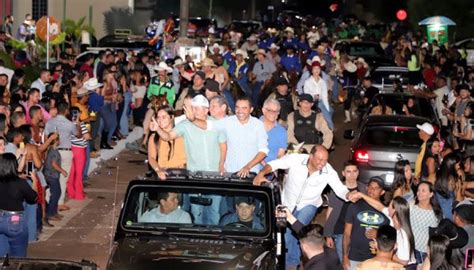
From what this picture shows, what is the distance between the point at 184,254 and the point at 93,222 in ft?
22.8

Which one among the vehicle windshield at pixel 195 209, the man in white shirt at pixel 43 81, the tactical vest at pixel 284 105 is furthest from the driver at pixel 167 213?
the man in white shirt at pixel 43 81

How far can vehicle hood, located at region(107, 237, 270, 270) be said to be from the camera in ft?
33.9

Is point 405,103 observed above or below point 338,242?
above

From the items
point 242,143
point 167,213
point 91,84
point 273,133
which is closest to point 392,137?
point 273,133

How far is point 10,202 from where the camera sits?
12.6 m

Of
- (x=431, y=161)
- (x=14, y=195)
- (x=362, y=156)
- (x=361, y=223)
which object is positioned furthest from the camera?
(x=362, y=156)

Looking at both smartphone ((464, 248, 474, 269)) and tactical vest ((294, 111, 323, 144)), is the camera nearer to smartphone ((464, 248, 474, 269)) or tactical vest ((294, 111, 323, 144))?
smartphone ((464, 248, 474, 269))

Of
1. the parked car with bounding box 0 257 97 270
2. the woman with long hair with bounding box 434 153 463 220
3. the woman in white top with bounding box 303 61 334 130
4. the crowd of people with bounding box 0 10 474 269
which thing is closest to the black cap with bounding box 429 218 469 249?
the crowd of people with bounding box 0 10 474 269

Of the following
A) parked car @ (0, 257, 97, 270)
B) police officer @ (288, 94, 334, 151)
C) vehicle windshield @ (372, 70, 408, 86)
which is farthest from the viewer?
vehicle windshield @ (372, 70, 408, 86)

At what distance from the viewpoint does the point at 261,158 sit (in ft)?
44.0

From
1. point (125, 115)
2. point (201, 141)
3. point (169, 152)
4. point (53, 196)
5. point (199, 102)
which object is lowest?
point (53, 196)

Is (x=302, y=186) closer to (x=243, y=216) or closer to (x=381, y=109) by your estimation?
(x=243, y=216)

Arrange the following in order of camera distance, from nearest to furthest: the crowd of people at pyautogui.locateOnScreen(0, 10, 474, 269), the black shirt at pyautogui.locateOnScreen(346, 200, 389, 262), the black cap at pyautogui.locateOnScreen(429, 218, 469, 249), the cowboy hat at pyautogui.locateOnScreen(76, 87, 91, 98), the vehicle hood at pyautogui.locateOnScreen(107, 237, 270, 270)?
1. the vehicle hood at pyautogui.locateOnScreen(107, 237, 270, 270)
2. the black cap at pyautogui.locateOnScreen(429, 218, 469, 249)
3. the crowd of people at pyautogui.locateOnScreen(0, 10, 474, 269)
4. the black shirt at pyautogui.locateOnScreen(346, 200, 389, 262)
5. the cowboy hat at pyautogui.locateOnScreen(76, 87, 91, 98)


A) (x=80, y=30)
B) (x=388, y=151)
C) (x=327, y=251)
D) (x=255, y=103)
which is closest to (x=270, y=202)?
(x=327, y=251)
